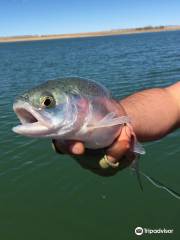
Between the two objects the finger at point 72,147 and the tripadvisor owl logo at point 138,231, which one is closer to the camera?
the finger at point 72,147

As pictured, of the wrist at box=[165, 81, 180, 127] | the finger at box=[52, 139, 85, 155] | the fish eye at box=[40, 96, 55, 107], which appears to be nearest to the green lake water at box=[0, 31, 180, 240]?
the wrist at box=[165, 81, 180, 127]

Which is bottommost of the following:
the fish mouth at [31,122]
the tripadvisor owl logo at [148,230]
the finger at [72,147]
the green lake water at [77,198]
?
the tripadvisor owl logo at [148,230]

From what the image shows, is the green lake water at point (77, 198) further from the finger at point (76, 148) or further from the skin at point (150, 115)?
the finger at point (76, 148)

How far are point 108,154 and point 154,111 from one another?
98 cm

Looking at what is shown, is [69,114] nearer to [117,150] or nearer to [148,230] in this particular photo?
[117,150]

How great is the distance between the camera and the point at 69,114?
285cm

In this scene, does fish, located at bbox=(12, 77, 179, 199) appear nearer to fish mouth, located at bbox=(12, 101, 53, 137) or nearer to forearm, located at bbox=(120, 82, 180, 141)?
fish mouth, located at bbox=(12, 101, 53, 137)

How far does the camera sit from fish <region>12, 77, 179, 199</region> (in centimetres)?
276

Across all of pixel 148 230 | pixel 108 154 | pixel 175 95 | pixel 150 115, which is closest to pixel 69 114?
pixel 108 154

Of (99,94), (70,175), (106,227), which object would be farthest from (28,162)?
(99,94)

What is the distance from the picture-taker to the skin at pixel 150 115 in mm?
3098

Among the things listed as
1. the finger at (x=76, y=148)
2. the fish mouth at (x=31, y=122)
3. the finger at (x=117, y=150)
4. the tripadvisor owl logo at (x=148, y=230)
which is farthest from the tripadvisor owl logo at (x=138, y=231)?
the fish mouth at (x=31, y=122)

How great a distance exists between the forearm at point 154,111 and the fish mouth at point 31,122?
3.44 feet

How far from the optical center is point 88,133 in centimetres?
285
